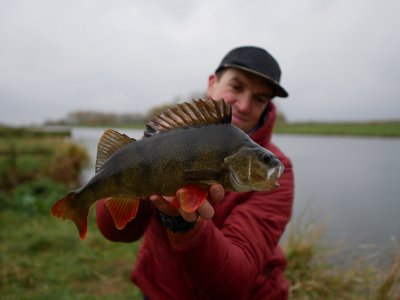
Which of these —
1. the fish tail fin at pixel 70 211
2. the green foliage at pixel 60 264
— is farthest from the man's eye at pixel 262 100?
the green foliage at pixel 60 264

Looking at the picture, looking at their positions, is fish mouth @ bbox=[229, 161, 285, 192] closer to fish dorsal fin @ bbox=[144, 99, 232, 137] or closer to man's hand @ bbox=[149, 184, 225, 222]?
man's hand @ bbox=[149, 184, 225, 222]

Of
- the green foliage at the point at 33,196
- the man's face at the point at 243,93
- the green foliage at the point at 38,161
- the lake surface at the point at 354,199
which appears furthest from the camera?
the green foliage at the point at 38,161

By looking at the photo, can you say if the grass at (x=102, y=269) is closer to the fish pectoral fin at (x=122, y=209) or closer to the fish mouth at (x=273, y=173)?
the fish pectoral fin at (x=122, y=209)

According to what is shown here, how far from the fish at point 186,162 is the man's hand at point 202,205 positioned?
A: 0.04 m

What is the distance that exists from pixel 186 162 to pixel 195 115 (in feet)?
0.92

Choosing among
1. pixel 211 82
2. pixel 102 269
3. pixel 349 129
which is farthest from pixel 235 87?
pixel 349 129

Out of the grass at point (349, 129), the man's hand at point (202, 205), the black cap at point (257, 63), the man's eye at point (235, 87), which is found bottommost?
the grass at point (349, 129)

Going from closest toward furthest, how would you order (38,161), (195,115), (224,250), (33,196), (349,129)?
(195,115) < (224,250) < (33,196) < (38,161) < (349,129)

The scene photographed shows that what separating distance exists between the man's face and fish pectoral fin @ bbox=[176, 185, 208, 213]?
4.57 ft

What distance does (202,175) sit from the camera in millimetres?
1927

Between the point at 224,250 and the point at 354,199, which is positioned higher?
the point at 224,250

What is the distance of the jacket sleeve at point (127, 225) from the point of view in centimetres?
289

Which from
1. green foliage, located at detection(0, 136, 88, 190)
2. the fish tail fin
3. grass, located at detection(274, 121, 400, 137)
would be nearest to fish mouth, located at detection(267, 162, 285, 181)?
the fish tail fin

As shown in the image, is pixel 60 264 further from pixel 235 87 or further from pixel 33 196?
pixel 235 87
